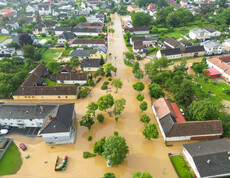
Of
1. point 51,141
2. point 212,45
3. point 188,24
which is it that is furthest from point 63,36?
point 188,24

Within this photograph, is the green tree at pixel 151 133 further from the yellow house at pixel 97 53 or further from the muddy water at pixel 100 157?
the yellow house at pixel 97 53

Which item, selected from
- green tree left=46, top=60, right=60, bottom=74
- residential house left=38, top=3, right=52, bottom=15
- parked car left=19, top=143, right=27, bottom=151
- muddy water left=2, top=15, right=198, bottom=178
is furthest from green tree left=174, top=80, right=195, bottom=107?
residential house left=38, top=3, right=52, bottom=15

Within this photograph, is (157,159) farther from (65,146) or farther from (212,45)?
(212,45)

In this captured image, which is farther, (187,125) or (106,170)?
(187,125)

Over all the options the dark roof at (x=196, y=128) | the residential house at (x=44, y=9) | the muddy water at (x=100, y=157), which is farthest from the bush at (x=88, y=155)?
the residential house at (x=44, y=9)

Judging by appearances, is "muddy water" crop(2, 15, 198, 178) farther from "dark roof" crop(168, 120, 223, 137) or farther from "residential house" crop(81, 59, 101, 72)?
"residential house" crop(81, 59, 101, 72)

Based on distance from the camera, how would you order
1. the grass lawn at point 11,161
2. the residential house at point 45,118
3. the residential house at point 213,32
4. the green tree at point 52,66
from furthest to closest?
the residential house at point 213,32 → the green tree at point 52,66 → the residential house at point 45,118 → the grass lawn at point 11,161

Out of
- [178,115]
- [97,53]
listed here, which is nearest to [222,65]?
[178,115]
